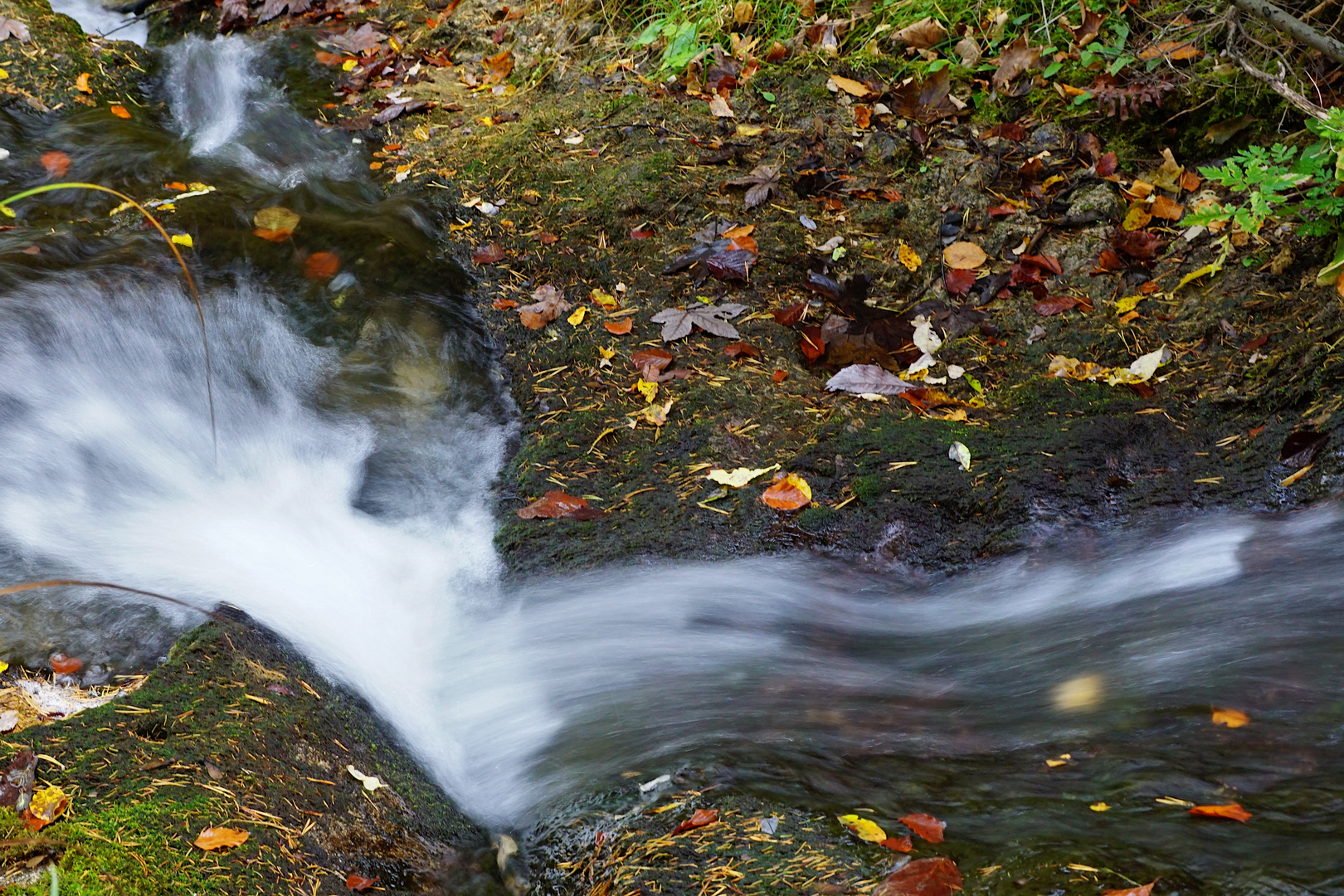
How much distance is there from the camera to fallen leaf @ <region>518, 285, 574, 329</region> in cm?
373

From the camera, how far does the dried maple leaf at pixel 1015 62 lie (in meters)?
4.20

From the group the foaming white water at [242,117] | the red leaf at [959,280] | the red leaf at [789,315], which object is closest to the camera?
the red leaf at [789,315]

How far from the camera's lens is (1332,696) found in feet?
6.55

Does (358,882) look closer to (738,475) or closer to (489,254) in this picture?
(738,475)

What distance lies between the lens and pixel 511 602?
2.94m

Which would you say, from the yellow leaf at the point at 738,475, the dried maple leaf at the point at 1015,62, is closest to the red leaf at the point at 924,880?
the yellow leaf at the point at 738,475

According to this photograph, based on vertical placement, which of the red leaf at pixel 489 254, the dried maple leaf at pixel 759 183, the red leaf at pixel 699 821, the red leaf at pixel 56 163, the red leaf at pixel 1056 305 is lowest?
the red leaf at pixel 56 163

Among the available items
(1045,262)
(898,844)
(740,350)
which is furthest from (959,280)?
(898,844)

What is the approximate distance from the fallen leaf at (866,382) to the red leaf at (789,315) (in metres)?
0.34

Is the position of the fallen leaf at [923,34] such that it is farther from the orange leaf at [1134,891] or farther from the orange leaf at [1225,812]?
the orange leaf at [1134,891]

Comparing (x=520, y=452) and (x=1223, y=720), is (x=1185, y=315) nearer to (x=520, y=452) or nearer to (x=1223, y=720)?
(x=1223, y=720)

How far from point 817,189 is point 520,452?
6.30 feet

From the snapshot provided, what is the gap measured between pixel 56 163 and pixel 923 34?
14.4ft

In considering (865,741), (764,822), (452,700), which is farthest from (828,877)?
(452,700)
